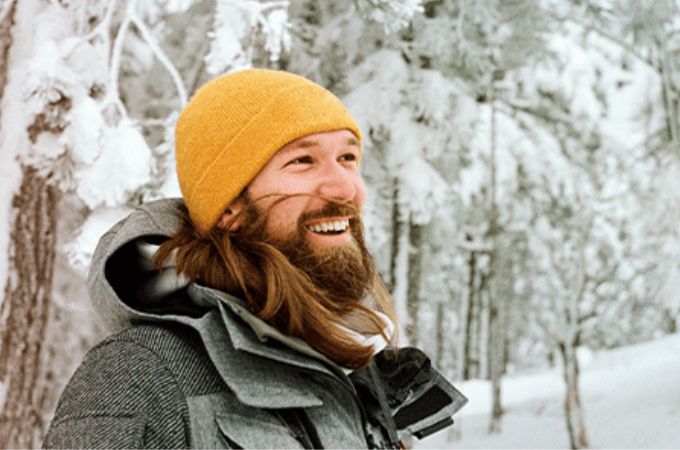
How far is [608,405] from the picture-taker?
16.4m

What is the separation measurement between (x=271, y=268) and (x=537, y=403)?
19.5m

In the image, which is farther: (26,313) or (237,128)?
(26,313)

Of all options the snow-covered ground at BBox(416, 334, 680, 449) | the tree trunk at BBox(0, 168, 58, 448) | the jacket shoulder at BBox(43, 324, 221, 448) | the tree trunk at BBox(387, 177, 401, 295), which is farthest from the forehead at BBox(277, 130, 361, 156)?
the snow-covered ground at BBox(416, 334, 680, 449)

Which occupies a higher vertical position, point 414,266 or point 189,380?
point 189,380

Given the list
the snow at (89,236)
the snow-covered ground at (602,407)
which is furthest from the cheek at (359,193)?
the snow-covered ground at (602,407)

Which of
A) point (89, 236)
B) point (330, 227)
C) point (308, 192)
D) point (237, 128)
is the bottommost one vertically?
point (89, 236)

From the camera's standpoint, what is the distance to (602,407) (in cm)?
1633

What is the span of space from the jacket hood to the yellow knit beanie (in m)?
0.21

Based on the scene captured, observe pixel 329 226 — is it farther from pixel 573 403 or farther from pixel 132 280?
pixel 573 403

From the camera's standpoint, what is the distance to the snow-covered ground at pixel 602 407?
13602 mm

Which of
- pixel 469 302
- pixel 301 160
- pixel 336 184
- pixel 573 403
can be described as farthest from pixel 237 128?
pixel 469 302

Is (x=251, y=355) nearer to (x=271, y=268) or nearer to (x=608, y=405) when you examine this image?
(x=271, y=268)

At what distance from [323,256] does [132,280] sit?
0.49 metres

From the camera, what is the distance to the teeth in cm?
199
